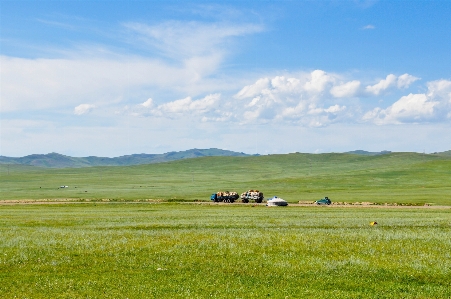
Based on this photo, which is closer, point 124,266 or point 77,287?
point 77,287

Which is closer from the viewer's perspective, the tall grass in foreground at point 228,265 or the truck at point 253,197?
the tall grass in foreground at point 228,265

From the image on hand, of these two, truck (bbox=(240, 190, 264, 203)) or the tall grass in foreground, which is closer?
the tall grass in foreground

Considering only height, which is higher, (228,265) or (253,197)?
(228,265)

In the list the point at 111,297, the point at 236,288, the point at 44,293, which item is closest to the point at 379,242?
the point at 236,288

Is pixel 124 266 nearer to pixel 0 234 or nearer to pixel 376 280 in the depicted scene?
pixel 376 280

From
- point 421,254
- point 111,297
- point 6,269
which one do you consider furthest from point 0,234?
point 421,254

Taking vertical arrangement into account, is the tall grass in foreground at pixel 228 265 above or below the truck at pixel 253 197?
above

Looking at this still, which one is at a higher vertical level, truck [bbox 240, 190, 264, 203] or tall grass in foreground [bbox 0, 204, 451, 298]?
tall grass in foreground [bbox 0, 204, 451, 298]

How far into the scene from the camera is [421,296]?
51.7ft

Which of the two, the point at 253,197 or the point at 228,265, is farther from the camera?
the point at 253,197

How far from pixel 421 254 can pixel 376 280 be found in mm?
5712

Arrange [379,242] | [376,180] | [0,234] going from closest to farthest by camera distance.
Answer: [379,242] → [0,234] → [376,180]

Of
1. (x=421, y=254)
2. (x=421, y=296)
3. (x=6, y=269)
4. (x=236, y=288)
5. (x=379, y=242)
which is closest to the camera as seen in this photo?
(x=421, y=296)

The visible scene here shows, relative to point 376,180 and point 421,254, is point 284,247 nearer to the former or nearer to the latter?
point 421,254
